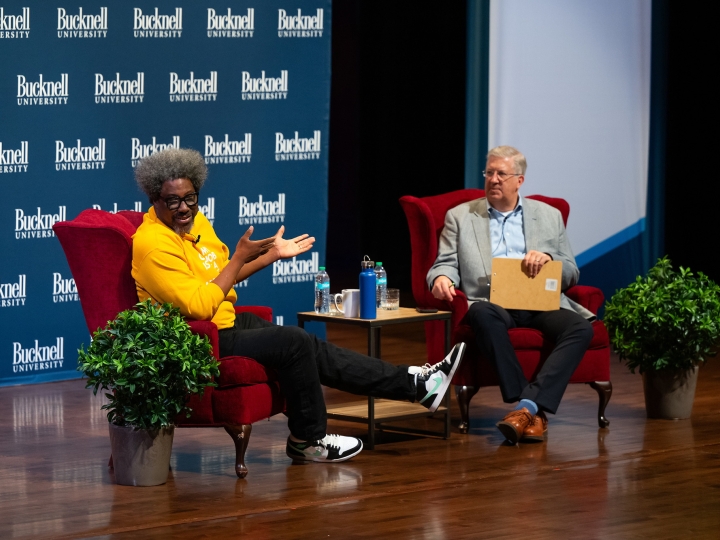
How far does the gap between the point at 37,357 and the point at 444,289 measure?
7.89 feet

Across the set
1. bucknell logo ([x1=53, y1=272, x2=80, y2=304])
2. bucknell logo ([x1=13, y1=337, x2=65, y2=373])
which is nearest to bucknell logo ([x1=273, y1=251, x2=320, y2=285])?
bucknell logo ([x1=53, y1=272, x2=80, y2=304])

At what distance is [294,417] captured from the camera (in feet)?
14.6

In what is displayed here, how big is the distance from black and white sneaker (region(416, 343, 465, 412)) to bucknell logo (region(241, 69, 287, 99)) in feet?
8.62

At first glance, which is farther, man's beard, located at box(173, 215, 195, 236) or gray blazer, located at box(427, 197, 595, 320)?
gray blazer, located at box(427, 197, 595, 320)

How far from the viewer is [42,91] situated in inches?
241

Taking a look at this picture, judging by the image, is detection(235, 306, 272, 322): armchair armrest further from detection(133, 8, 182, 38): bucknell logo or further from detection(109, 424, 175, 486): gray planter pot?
detection(133, 8, 182, 38): bucknell logo

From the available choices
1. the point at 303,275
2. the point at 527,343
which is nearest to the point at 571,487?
the point at 527,343

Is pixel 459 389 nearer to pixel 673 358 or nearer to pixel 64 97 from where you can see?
pixel 673 358

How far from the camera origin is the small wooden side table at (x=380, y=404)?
471 cm

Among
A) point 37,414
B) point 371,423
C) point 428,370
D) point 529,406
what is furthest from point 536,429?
point 37,414

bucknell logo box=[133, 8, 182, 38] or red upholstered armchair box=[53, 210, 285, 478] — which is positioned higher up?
bucknell logo box=[133, 8, 182, 38]

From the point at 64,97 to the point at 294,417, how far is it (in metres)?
2.58

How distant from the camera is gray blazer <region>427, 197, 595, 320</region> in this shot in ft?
17.0

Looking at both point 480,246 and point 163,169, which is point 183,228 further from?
point 480,246
